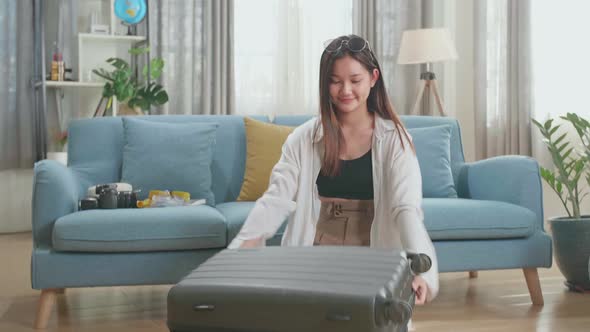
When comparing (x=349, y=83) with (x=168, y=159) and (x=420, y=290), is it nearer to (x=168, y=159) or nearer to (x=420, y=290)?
(x=420, y=290)

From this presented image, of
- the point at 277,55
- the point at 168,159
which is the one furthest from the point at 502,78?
the point at 168,159

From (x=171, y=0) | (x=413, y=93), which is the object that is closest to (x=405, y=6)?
(x=413, y=93)

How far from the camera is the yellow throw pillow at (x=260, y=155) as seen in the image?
3.21 m

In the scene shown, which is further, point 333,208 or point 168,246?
point 168,246

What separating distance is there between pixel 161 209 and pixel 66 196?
32cm

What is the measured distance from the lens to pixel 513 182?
3.07m

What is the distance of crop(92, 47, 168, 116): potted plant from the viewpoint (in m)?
5.20

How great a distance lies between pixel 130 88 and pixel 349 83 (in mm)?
Result: 3500

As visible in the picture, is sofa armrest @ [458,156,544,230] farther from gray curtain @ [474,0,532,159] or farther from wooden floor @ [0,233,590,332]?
gray curtain @ [474,0,532,159]

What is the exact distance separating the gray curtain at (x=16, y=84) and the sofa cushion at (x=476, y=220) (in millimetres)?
3313

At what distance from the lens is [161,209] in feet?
9.17

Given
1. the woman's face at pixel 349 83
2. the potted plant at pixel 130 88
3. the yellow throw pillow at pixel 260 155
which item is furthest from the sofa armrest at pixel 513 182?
the potted plant at pixel 130 88

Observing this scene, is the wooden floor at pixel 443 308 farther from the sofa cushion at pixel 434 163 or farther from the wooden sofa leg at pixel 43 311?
the sofa cushion at pixel 434 163

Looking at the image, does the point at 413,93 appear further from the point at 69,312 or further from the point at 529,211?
the point at 69,312
